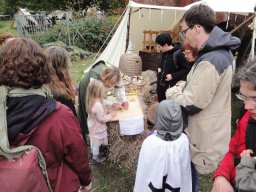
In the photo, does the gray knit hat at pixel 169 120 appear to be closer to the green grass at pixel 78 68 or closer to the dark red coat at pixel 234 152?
the dark red coat at pixel 234 152

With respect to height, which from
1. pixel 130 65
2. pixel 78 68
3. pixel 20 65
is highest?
pixel 20 65

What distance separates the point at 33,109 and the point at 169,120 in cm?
97

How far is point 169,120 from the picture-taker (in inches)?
77.4

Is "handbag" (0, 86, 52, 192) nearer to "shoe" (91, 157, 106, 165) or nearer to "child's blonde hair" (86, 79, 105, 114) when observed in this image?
"child's blonde hair" (86, 79, 105, 114)

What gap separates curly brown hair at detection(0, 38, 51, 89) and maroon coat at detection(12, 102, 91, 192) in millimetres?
213

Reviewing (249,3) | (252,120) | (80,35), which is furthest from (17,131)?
(80,35)

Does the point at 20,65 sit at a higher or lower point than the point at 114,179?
higher

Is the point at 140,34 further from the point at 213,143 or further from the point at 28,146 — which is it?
the point at 28,146

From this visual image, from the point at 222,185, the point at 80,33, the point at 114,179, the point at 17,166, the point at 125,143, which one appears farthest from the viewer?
the point at 80,33

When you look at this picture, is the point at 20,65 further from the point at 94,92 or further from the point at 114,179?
the point at 114,179

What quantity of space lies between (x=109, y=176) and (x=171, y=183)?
1.60 metres

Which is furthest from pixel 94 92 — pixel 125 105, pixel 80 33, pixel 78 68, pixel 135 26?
pixel 80 33

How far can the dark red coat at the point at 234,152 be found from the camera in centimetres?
151

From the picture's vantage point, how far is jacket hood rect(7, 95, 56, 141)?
138 centimetres
